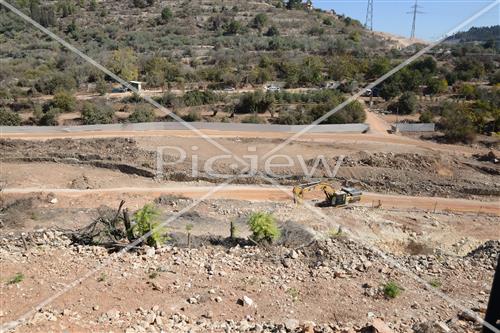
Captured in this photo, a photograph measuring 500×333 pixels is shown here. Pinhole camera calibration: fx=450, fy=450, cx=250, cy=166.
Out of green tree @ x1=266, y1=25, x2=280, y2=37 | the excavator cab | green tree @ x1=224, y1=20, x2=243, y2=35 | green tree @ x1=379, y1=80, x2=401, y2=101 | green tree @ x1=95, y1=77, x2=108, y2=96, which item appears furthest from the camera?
green tree @ x1=266, y1=25, x2=280, y2=37

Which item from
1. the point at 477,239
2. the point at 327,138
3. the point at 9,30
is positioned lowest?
the point at 477,239

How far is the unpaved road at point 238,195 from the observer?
74.8 feet

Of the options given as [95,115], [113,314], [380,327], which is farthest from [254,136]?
[380,327]

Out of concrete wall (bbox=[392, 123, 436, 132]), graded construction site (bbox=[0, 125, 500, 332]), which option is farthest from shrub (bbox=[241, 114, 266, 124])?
concrete wall (bbox=[392, 123, 436, 132])

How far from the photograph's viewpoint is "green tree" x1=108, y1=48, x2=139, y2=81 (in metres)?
49.8

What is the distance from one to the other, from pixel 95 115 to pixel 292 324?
29022 millimetres

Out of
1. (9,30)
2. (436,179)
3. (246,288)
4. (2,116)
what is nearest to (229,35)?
(9,30)

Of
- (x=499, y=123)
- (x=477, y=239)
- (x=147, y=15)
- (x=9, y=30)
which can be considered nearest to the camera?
(x=477, y=239)

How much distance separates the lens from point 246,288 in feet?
39.1

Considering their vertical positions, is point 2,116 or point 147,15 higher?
point 147,15

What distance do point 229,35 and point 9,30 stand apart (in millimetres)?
37142

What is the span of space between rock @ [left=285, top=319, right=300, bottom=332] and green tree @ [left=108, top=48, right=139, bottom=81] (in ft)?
143

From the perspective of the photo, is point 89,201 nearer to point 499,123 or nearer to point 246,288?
point 246,288

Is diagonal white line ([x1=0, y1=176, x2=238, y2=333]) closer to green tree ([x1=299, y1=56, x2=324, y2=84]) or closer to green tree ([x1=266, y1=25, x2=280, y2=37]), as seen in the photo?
green tree ([x1=299, y1=56, x2=324, y2=84])
